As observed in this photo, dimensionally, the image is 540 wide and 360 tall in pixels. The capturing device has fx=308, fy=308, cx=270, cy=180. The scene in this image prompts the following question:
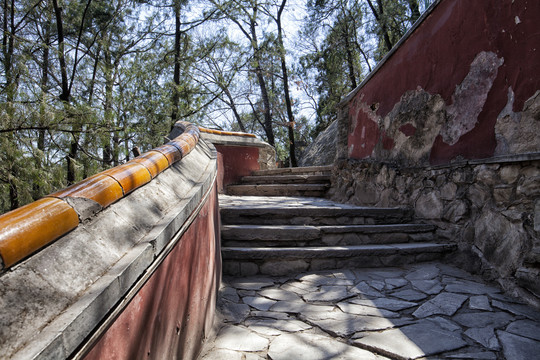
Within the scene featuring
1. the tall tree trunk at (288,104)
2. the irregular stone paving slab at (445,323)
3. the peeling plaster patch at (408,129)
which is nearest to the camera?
the irregular stone paving slab at (445,323)

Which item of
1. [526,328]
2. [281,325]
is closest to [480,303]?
[526,328]

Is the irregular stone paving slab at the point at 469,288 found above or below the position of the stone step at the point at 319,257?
below

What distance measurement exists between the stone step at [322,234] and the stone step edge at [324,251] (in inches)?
6.5

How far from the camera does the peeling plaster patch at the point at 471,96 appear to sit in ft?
8.90

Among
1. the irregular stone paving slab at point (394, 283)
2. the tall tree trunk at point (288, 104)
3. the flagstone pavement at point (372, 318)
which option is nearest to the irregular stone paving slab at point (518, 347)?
the flagstone pavement at point (372, 318)

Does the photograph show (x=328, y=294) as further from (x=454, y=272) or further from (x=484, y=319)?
(x=454, y=272)

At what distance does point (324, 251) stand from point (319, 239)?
0.97ft


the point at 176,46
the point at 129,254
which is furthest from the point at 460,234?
the point at 176,46

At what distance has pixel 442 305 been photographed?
7.19 ft

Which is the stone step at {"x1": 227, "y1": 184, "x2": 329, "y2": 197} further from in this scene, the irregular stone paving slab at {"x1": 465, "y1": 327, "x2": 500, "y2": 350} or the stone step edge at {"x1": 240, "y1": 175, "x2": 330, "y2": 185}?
the irregular stone paving slab at {"x1": 465, "y1": 327, "x2": 500, "y2": 350}

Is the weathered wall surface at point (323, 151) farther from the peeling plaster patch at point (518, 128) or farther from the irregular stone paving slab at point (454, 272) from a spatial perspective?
the peeling plaster patch at point (518, 128)

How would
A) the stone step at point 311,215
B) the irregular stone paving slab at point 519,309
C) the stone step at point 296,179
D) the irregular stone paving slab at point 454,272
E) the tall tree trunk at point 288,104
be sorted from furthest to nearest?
the tall tree trunk at point 288,104, the stone step at point 296,179, the stone step at point 311,215, the irregular stone paving slab at point 454,272, the irregular stone paving slab at point 519,309

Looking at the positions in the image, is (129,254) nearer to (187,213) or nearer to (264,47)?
(187,213)

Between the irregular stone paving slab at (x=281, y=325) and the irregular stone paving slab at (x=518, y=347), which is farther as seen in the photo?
the irregular stone paving slab at (x=281, y=325)
